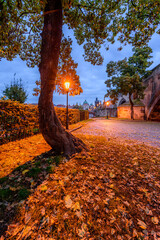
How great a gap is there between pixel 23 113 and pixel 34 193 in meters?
4.61

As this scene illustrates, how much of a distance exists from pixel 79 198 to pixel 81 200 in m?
0.06

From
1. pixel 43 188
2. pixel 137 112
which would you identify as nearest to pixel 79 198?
pixel 43 188

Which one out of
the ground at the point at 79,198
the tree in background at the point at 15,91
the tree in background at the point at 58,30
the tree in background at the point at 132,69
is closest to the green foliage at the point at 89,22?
the tree in background at the point at 58,30

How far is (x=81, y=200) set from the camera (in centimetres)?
190

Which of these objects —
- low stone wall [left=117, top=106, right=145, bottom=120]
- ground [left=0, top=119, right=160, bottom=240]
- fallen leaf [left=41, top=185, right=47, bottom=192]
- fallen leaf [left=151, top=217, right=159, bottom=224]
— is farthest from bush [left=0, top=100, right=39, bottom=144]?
low stone wall [left=117, top=106, right=145, bottom=120]

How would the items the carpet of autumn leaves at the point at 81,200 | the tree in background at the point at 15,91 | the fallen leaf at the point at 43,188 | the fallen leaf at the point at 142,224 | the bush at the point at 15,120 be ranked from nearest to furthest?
the carpet of autumn leaves at the point at 81,200 < the fallen leaf at the point at 142,224 < the fallen leaf at the point at 43,188 < the bush at the point at 15,120 < the tree in background at the point at 15,91

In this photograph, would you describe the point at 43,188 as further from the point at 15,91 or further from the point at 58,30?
the point at 15,91

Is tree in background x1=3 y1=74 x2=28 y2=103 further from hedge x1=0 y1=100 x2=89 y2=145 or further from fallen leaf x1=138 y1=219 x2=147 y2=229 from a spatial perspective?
fallen leaf x1=138 y1=219 x2=147 y2=229

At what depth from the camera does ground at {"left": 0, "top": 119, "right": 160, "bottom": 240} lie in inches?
56.6

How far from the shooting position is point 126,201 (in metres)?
1.94

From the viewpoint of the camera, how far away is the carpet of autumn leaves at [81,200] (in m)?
1.43

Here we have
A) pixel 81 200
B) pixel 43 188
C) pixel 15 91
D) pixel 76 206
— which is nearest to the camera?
pixel 76 206

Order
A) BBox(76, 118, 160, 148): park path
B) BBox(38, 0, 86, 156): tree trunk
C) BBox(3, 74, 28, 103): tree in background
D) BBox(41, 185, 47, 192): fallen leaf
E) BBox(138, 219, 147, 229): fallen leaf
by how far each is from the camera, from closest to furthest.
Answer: BBox(138, 219, 147, 229): fallen leaf
BBox(41, 185, 47, 192): fallen leaf
BBox(38, 0, 86, 156): tree trunk
BBox(76, 118, 160, 148): park path
BBox(3, 74, 28, 103): tree in background

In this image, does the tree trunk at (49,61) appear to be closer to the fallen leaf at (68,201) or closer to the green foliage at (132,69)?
the fallen leaf at (68,201)
